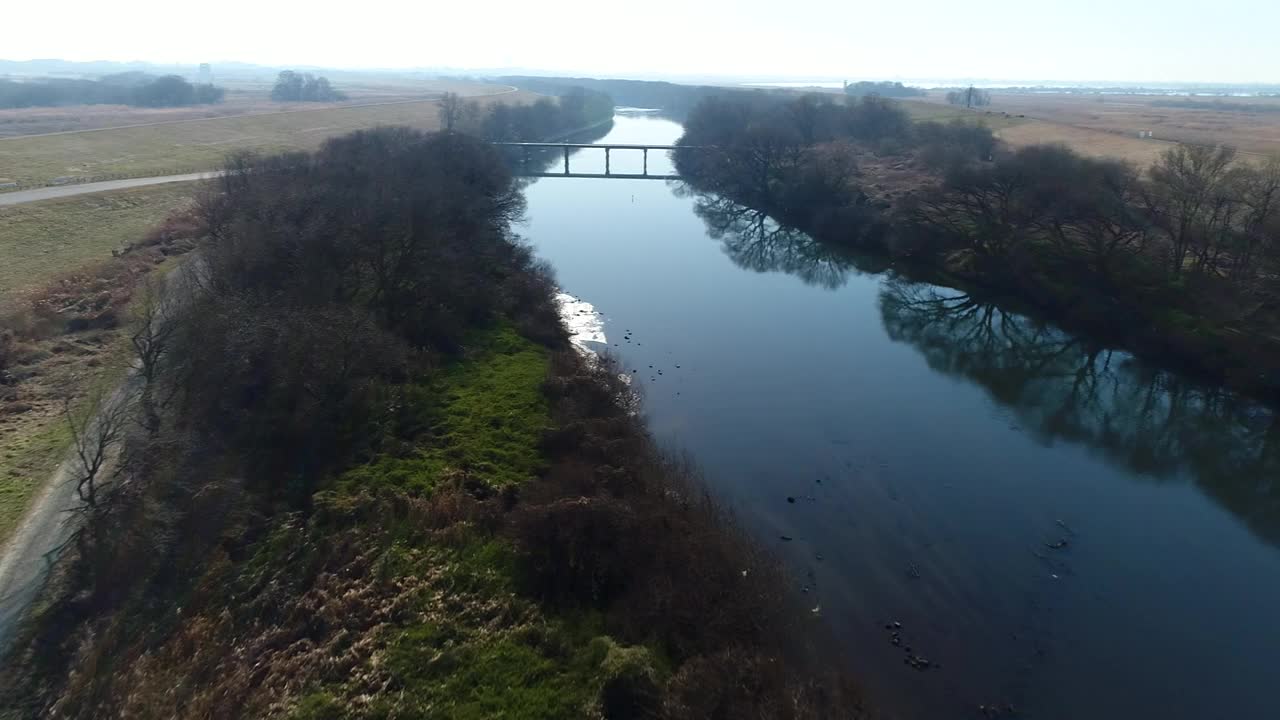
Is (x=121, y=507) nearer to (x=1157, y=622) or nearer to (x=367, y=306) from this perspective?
(x=367, y=306)

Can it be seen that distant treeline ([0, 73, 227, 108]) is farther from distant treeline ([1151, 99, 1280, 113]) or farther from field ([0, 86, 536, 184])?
distant treeline ([1151, 99, 1280, 113])

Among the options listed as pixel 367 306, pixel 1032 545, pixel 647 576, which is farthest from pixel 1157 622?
pixel 367 306

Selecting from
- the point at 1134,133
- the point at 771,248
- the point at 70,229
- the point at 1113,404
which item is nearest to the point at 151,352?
the point at 70,229

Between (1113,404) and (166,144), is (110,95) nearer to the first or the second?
(166,144)

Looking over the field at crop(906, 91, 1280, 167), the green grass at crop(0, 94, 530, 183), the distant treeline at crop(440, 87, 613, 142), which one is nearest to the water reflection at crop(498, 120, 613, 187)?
the distant treeline at crop(440, 87, 613, 142)

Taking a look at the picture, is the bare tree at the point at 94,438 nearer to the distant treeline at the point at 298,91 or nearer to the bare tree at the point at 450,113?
the bare tree at the point at 450,113

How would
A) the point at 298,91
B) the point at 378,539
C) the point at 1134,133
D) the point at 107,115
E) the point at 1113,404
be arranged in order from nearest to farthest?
1. the point at 378,539
2. the point at 1113,404
3. the point at 1134,133
4. the point at 107,115
5. the point at 298,91

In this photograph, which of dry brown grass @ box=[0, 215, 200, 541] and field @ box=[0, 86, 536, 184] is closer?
dry brown grass @ box=[0, 215, 200, 541]
